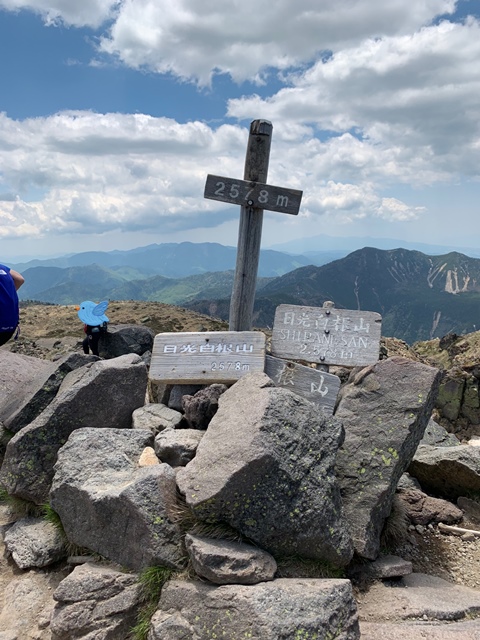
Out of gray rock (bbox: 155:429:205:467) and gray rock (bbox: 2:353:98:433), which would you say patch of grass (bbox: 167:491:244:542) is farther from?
gray rock (bbox: 2:353:98:433)

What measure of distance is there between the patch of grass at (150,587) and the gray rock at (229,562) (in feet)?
1.69

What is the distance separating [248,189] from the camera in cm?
1064

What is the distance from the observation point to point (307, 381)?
973cm

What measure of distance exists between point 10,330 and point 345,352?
629cm

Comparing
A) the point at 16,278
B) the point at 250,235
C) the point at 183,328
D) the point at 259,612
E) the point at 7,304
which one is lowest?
the point at 183,328

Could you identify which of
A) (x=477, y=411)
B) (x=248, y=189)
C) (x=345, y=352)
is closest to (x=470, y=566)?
(x=345, y=352)

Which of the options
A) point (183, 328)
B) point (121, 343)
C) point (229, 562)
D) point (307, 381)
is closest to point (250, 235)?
point (307, 381)

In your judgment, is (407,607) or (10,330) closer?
(407,607)

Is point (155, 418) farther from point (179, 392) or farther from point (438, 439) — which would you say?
point (438, 439)

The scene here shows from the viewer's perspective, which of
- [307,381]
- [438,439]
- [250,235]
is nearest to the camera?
[307,381]

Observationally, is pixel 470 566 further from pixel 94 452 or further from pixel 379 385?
pixel 94 452

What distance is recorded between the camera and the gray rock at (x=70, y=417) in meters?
8.48

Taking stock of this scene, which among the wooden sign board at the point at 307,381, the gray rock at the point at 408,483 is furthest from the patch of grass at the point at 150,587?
the gray rock at the point at 408,483

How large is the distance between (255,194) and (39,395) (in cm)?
607
